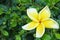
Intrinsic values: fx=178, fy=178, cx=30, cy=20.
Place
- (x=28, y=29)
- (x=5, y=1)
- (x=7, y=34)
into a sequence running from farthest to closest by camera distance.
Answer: (x=5, y=1) → (x=7, y=34) → (x=28, y=29)

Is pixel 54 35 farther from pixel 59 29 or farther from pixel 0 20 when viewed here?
pixel 0 20

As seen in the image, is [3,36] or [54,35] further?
[3,36]

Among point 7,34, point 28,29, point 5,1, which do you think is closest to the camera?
point 28,29

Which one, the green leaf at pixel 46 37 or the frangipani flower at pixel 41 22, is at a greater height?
the frangipani flower at pixel 41 22

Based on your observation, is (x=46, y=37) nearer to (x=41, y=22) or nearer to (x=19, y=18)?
(x=41, y=22)

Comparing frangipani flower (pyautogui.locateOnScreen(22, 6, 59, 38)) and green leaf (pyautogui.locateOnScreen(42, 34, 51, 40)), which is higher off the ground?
frangipani flower (pyautogui.locateOnScreen(22, 6, 59, 38))

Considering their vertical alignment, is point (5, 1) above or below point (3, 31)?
above

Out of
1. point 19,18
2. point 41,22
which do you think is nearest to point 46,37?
point 41,22

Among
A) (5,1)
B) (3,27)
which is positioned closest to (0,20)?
(3,27)
